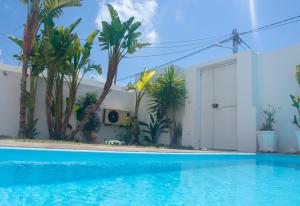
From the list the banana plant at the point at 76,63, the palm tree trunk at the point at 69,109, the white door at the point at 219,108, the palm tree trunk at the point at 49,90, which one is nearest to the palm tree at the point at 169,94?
the white door at the point at 219,108

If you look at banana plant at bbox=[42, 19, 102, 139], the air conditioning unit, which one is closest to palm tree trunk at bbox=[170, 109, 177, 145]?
the air conditioning unit

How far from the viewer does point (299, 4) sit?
→ 1279cm

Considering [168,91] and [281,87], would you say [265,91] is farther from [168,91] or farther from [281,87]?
[168,91]

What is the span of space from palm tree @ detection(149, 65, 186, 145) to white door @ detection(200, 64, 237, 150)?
3.19 ft

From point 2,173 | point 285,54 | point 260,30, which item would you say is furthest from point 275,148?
point 260,30

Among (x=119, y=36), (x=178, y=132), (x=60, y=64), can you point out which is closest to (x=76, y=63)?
(x=60, y=64)

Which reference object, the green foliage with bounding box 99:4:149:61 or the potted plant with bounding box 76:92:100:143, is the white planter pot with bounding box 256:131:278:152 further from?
the potted plant with bounding box 76:92:100:143

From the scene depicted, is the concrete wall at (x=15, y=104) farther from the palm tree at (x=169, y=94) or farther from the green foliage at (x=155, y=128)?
the palm tree at (x=169, y=94)

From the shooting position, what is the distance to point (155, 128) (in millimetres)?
12352

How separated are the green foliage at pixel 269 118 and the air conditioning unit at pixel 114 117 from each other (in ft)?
19.4

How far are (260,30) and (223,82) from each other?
9416 mm

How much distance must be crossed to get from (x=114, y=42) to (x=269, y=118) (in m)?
5.92

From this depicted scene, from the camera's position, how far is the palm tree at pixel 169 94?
11484 mm

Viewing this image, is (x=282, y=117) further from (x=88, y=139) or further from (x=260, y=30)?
(x=260, y=30)
